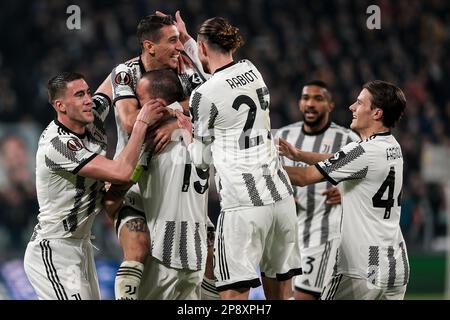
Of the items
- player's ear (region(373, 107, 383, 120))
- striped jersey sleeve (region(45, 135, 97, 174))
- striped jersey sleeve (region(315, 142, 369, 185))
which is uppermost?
player's ear (region(373, 107, 383, 120))

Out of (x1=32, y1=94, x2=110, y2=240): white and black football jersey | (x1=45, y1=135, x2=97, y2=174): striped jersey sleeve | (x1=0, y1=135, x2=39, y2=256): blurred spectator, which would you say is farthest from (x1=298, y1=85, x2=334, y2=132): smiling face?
(x1=0, y1=135, x2=39, y2=256): blurred spectator

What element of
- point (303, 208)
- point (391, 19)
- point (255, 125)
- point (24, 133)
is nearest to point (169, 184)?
point (255, 125)

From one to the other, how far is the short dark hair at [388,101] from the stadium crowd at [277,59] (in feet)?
22.8

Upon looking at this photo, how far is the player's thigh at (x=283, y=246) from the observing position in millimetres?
5750

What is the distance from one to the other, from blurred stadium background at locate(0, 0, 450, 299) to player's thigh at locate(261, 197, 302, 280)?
5637mm

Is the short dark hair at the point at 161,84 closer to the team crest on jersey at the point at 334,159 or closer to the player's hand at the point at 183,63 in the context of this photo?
the player's hand at the point at 183,63

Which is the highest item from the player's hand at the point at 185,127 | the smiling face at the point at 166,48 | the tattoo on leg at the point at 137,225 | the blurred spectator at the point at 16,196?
the smiling face at the point at 166,48

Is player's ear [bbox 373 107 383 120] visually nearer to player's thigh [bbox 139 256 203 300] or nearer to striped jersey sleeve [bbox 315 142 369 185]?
striped jersey sleeve [bbox 315 142 369 185]

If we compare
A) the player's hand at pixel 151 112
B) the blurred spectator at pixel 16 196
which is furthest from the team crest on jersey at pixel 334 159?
the blurred spectator at pixel 16 196

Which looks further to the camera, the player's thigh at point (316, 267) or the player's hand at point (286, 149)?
the player's thigh at point (316, 267)

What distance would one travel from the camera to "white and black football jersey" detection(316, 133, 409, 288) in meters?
5.74

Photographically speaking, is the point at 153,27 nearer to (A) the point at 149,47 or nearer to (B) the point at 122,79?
(A) the point at 149,47

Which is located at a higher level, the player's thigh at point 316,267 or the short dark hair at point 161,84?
the short dark hair at point 161,84

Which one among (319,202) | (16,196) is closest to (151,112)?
(319,202)
